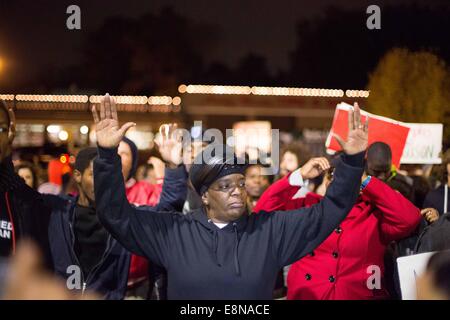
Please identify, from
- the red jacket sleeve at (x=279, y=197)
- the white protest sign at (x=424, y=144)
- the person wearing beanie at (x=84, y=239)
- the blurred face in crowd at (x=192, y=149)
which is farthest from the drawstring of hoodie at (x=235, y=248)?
the white protest sign at (x=424, y=144)

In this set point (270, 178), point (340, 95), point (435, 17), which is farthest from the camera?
point (340, 95)

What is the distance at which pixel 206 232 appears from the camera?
349 centimetres

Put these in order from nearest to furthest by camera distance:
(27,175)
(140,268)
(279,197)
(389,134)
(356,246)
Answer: (356,246)
(279,197)
(140,268)
(389,134)
(27,175)

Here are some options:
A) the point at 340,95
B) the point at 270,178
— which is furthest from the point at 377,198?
the point at 340,95

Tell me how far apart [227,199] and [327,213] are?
49 cm

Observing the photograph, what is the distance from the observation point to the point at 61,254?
4309 millimetres

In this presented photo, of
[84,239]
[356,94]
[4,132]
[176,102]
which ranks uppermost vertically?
[356,94]

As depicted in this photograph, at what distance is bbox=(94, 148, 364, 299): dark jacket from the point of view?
130 inches

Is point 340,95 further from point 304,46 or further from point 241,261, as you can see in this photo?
point 241,261

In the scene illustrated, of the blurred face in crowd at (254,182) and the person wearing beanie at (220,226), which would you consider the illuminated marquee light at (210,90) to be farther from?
the person wearing beanie at (220,226)

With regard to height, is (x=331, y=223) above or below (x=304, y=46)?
below

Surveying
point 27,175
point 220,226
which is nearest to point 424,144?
point 27,175

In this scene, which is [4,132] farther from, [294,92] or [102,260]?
[294,92]
